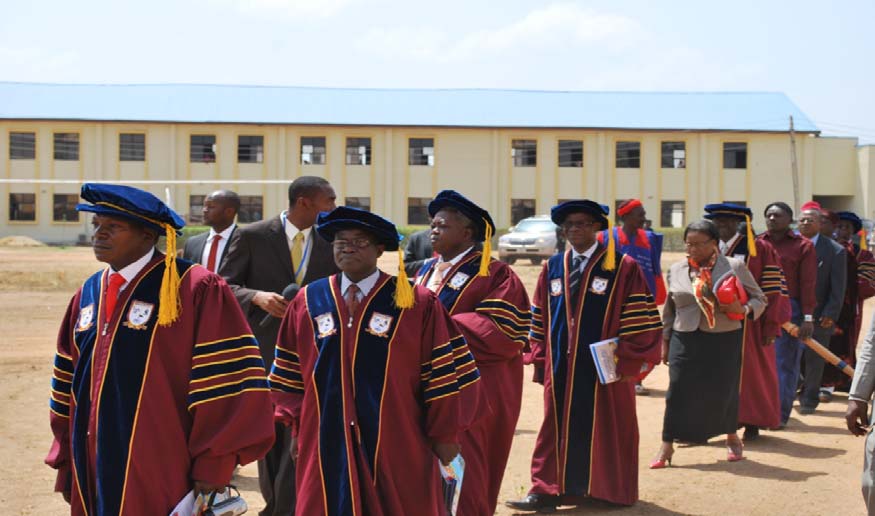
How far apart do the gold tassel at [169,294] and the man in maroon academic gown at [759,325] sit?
6552 mm

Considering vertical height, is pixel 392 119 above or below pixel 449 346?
above

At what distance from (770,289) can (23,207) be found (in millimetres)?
46189

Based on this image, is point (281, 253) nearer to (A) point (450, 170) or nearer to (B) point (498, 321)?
(B) point (498, 321)

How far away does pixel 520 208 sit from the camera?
51500 millimetres

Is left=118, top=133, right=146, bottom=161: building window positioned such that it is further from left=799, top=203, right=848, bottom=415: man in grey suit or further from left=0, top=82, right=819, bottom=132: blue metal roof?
left=799, top=203, right=848, bottom=415: man in grey suit

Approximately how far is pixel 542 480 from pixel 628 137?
45.0m

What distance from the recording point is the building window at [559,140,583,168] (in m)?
51.3

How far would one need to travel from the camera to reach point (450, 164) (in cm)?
5047

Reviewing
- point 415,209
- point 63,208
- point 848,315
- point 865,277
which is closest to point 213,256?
point 848,315

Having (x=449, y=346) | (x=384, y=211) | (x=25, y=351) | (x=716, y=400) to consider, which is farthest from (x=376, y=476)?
(x=384, y=211)

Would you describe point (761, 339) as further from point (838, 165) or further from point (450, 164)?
point (838, 165)

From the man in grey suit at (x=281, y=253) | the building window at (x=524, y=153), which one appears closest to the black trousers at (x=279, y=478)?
the man in grey suit at (x=281, y=253)

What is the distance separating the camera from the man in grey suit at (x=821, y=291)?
11930 millimetres

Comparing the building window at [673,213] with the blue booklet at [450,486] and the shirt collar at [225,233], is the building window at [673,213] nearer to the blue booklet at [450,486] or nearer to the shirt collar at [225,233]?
the shirt collar at [225,233]
